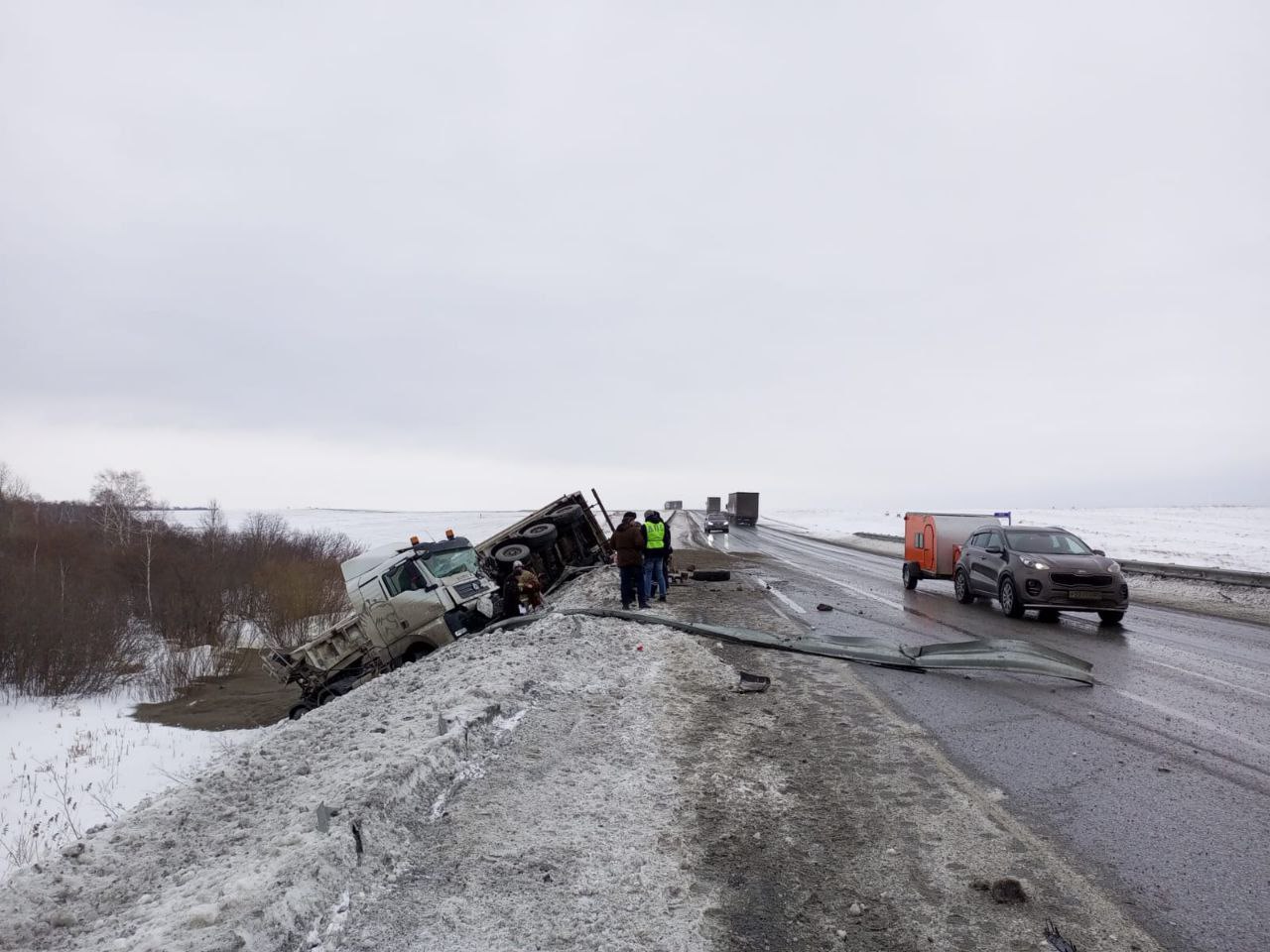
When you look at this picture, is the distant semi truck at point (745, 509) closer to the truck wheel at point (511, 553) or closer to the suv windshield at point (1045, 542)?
the truck wheel at point (511, 553)

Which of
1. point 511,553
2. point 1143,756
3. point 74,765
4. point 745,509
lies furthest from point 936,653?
point 745,509

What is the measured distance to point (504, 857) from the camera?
14.0ft

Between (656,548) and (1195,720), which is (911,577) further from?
(1195,720)

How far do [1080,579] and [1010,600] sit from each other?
4.08ft

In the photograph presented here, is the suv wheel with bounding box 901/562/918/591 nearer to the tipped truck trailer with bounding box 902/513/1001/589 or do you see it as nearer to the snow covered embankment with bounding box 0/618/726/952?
the tipped truck trailer with bounding box 902/513/1001/589

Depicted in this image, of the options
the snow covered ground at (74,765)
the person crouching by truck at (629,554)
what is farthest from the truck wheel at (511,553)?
the snow covered ground at (74,765)

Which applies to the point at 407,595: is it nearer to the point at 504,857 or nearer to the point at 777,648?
the point at 777,648

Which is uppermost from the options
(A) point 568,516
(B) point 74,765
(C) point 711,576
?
(A) point 568,516

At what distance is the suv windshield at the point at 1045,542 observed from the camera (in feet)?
47.8

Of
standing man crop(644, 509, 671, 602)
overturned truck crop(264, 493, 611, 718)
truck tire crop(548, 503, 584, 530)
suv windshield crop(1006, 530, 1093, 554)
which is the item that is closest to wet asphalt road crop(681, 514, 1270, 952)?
suv windshield crop(1006, 530, 1093, 554)

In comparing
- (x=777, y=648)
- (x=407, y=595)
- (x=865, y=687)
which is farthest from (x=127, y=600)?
(x=865, y=687)

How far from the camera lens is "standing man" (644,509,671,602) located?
14.9 metres

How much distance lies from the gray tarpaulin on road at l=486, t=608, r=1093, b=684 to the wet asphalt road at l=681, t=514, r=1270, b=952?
0.60 ft

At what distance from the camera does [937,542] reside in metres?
19.1
